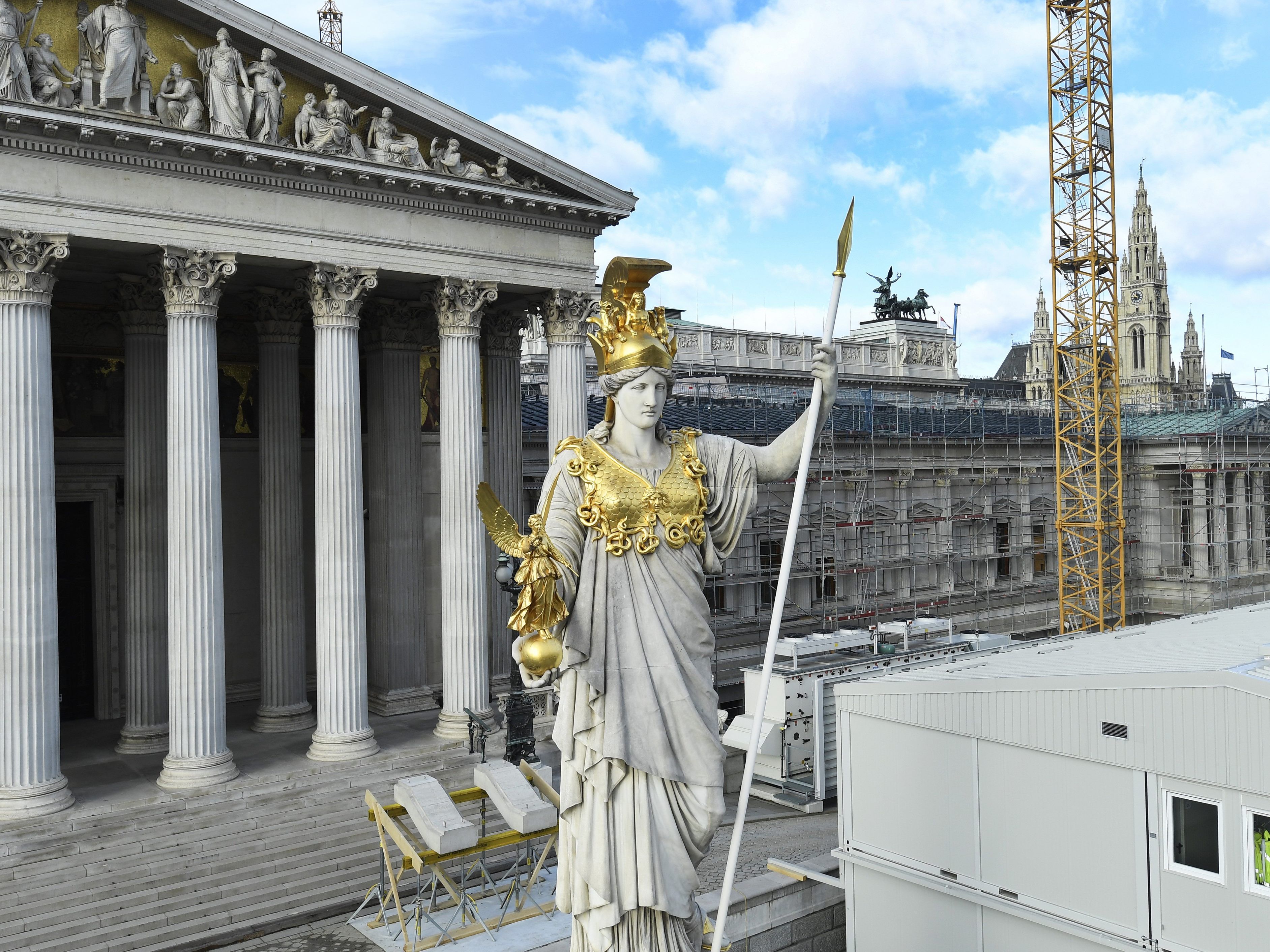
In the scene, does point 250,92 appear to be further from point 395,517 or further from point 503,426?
point 395,517

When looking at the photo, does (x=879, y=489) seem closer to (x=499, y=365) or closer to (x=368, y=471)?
(x=499, y=365)

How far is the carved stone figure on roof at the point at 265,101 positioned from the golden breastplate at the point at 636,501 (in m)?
18.2

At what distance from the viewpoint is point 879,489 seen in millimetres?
41406

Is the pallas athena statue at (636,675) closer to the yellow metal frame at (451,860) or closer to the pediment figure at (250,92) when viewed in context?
the yellow metal frame at (451,860)

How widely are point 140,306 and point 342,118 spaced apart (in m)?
6.50

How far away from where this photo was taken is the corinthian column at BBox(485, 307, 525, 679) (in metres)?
29.5

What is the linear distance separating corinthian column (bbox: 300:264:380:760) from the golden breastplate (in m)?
17.5

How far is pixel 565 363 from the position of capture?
88.2 ft

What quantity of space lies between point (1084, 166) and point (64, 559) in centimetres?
4220

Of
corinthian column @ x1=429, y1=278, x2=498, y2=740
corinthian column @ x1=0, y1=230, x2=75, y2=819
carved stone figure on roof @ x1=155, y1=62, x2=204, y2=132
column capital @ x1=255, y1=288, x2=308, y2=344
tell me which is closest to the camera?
corinthian column @ x1=0, y1=230, x2=75, y2=819

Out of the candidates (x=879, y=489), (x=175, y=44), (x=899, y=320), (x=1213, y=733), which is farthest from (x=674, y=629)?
(x=899, y=320)

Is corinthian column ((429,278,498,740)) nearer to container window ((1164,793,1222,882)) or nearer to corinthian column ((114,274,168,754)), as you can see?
corinthian column ((114,274,168,754))

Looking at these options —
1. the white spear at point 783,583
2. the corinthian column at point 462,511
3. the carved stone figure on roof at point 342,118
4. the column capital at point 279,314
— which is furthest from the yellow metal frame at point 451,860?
the column capital at point 279,314

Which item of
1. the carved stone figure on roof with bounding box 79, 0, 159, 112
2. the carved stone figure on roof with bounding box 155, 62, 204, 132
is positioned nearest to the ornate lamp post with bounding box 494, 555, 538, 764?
the carved stone figure on roof with bounding box 155, 62, 204, 132
